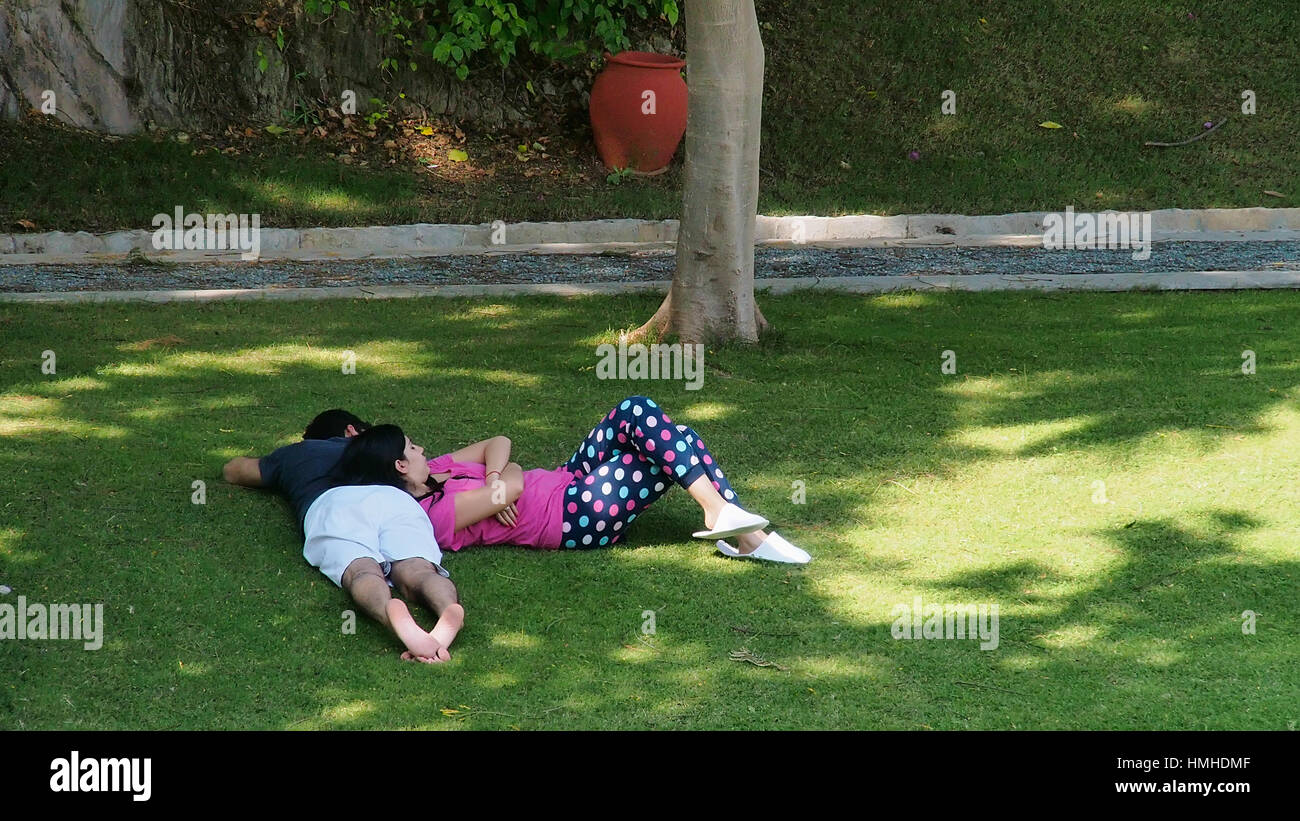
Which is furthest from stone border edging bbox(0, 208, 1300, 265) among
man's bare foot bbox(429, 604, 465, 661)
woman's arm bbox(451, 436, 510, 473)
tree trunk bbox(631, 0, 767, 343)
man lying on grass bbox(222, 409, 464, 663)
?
man's bare foot bbox(429, 604, 465, 661)

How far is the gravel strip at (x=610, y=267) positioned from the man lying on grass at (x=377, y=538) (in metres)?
4.94

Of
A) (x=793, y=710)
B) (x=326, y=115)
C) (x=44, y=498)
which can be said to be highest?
(x=326, y=115)

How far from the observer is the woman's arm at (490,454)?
5.30 meters

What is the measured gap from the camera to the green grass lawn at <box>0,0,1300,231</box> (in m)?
11.9

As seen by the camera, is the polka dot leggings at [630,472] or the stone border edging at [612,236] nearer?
the polka dot leggings at [630,472]

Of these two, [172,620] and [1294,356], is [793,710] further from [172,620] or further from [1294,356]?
[1294,356]

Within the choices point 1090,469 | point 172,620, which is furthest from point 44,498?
point 1090,469

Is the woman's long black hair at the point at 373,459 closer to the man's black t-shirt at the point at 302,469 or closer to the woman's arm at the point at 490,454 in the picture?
the man's black t-shirt at the point at 302,469

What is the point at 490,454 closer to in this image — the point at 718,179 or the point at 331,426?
the point at 331,426

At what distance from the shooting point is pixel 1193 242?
11.5 meters

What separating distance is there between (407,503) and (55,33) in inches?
401

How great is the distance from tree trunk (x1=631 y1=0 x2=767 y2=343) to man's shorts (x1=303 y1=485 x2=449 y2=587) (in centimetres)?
339

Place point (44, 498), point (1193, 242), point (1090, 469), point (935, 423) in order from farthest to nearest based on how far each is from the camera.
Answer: point (1193, 242) → point (935, 423) → point (1090, 469) → point (44, 498)

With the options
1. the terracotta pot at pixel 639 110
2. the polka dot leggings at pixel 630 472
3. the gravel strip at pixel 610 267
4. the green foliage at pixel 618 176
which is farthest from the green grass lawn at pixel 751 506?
the terracotta pot at pixel 639 110
